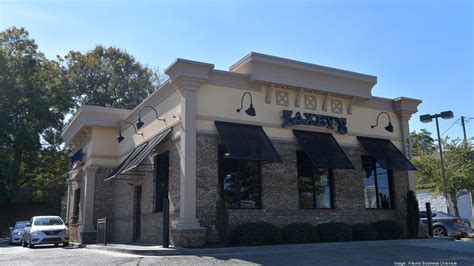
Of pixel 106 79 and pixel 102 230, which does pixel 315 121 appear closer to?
pixel 102 230

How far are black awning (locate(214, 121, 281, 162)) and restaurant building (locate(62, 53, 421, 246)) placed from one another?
2.0 inches

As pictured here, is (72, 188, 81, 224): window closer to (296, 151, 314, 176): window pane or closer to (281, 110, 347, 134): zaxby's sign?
(296, 151, 314, 176): window pane

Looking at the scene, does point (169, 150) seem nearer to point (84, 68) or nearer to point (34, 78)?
point (34, 78)

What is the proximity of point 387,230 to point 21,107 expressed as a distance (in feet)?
102

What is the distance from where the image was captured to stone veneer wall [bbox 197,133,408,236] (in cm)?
1628

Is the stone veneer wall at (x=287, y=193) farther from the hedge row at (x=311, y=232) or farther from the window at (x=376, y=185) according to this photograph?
the hedge row at (x=311, y=232)

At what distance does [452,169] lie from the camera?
30609mm

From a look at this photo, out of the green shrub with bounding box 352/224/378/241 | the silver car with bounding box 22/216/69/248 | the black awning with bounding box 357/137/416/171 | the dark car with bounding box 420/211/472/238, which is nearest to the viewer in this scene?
the green shrub with bounding box 352/224/378/241

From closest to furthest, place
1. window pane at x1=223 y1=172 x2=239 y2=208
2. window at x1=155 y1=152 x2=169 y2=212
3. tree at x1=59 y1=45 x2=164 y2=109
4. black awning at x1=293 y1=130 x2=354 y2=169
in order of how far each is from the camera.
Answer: window pane at x1=223 y1=172 x2=239 y2=208 → black awning at x1=293 y1=130 x2=354 y2=169 → window at x1=155 y1=152 x2=169 y2=212 → tree at x1=59 y1=45 x2=164 y2=109

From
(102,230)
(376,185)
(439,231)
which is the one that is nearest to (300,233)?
(376,185)

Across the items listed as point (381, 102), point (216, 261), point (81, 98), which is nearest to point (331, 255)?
point (216, 261)

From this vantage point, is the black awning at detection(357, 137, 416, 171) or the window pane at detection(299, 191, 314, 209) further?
the black awning at detection(357, 137, 416, 171)

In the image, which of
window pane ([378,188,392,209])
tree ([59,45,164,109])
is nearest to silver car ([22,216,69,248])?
window pane ([378,188,392,209])

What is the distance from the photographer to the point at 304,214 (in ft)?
59.2
